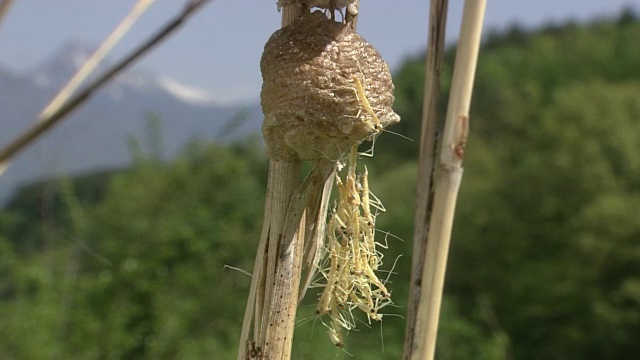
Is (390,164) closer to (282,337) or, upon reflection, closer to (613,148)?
(613,148)

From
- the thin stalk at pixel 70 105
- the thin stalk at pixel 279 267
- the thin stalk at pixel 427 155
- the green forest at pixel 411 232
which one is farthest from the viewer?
the green forest at pixel 411 232

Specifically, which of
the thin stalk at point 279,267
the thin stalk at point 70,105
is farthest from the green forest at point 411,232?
the thin stalk at point 70,105

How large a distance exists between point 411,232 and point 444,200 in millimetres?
10109

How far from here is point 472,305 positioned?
16250 mm

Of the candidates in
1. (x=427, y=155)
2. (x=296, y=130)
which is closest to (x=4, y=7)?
(x=296, y=130)

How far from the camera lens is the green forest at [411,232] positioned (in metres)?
4.66

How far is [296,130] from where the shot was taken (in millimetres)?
453

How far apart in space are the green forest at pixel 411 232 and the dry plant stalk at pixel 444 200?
0.05 meters

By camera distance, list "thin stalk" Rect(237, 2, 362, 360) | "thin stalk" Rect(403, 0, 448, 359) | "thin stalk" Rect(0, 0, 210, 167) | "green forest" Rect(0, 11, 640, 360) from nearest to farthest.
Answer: "thin stalk" Rect(0, 0, 210, 167) → "thin stalk" Rect(237, 2, 362, 360) → "thin stalk" Rect(403, 0, 448, 359) → "green forest" Rect(0, 11, 640, 360)

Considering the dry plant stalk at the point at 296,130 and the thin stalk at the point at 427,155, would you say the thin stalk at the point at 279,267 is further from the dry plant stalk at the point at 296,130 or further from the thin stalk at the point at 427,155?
the thin stalk at the point at 427,155

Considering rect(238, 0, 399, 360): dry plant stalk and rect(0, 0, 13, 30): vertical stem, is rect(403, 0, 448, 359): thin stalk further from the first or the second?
rect(0, 0, 13, 30): vertical stem

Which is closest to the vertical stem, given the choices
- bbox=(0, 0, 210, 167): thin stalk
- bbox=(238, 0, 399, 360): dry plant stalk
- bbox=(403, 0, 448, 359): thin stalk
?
bbox=(0, 0, 210, 167): thin stalk

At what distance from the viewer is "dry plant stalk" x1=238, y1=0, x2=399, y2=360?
455mm

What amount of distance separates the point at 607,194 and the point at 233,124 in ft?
37.1
